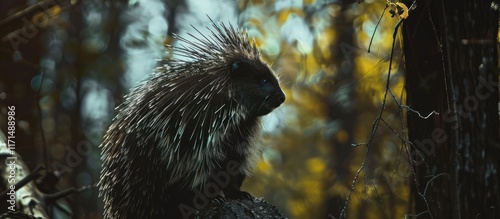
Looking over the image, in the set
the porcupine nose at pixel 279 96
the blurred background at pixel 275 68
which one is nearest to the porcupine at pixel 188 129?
the porcupine nose at pixel 279 96

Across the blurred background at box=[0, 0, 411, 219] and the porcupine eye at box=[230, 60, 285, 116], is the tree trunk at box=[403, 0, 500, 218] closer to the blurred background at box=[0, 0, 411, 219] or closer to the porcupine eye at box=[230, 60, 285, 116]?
the porcupine eye at box=[230, 60, 285, 116]

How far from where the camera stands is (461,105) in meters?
3.31

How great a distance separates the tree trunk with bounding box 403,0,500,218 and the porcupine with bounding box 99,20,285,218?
94cm

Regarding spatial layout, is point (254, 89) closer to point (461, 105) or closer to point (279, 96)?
point (279, 96)

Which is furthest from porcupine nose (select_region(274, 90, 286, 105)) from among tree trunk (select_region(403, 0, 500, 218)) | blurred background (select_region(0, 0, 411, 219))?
blurred background (select_region(0, 0, 411, 219))

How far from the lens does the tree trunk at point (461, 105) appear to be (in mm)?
3312

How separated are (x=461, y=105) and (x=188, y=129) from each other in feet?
5.23

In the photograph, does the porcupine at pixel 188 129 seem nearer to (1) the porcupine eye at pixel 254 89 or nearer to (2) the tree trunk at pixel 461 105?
(1) the porcupine eye at pixel 254 89

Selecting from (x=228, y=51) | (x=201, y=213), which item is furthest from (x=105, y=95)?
(x=201, y=213)

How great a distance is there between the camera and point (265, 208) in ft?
9.55

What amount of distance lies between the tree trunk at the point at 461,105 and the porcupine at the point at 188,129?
937 millimetres

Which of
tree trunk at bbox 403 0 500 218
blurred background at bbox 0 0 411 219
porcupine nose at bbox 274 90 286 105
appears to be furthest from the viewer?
blurred background at bbox 0 0 411 219

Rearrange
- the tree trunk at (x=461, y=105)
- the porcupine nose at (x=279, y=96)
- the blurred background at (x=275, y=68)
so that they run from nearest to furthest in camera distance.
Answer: the tree trunk at (x=461, y=105) → the porcupine nose at (x=279, y=96) → the blurred background at (x=275, y=68)

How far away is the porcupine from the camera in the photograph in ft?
11.0
